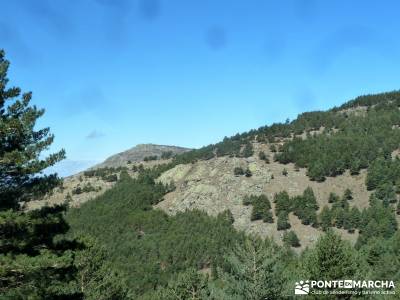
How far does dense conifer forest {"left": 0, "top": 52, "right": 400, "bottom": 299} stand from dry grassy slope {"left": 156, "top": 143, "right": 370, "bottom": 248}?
3.95 meters

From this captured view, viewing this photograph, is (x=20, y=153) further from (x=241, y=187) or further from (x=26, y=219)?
(x=241, y=187)

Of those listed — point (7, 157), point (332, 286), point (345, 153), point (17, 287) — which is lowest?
point (332, 286)

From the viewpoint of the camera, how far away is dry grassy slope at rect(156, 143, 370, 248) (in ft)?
534

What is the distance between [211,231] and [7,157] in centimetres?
12855

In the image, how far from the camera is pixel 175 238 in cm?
14375

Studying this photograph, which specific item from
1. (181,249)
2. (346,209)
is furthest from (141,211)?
(346,209)

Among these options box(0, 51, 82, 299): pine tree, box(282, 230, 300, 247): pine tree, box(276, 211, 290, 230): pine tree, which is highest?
box(0, 51, 82, 299): pine tree

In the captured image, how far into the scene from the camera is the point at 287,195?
525 feet

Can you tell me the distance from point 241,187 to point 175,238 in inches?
1606

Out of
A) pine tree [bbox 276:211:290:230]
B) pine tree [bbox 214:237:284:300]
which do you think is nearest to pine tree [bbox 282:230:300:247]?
pine tree [bbox 276:211:290:230]

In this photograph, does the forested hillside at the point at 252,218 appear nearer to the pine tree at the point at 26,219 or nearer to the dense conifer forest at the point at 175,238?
the dense conifer forest at the point at 175,238

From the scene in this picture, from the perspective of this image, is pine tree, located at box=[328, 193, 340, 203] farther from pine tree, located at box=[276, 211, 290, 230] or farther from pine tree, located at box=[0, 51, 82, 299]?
pine tree, located at box=[0, 51, 82, 299]

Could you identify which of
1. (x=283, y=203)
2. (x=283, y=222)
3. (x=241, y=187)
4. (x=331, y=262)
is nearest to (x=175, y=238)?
(x=283, y=222)

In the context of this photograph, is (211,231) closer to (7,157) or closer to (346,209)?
(346,209)
